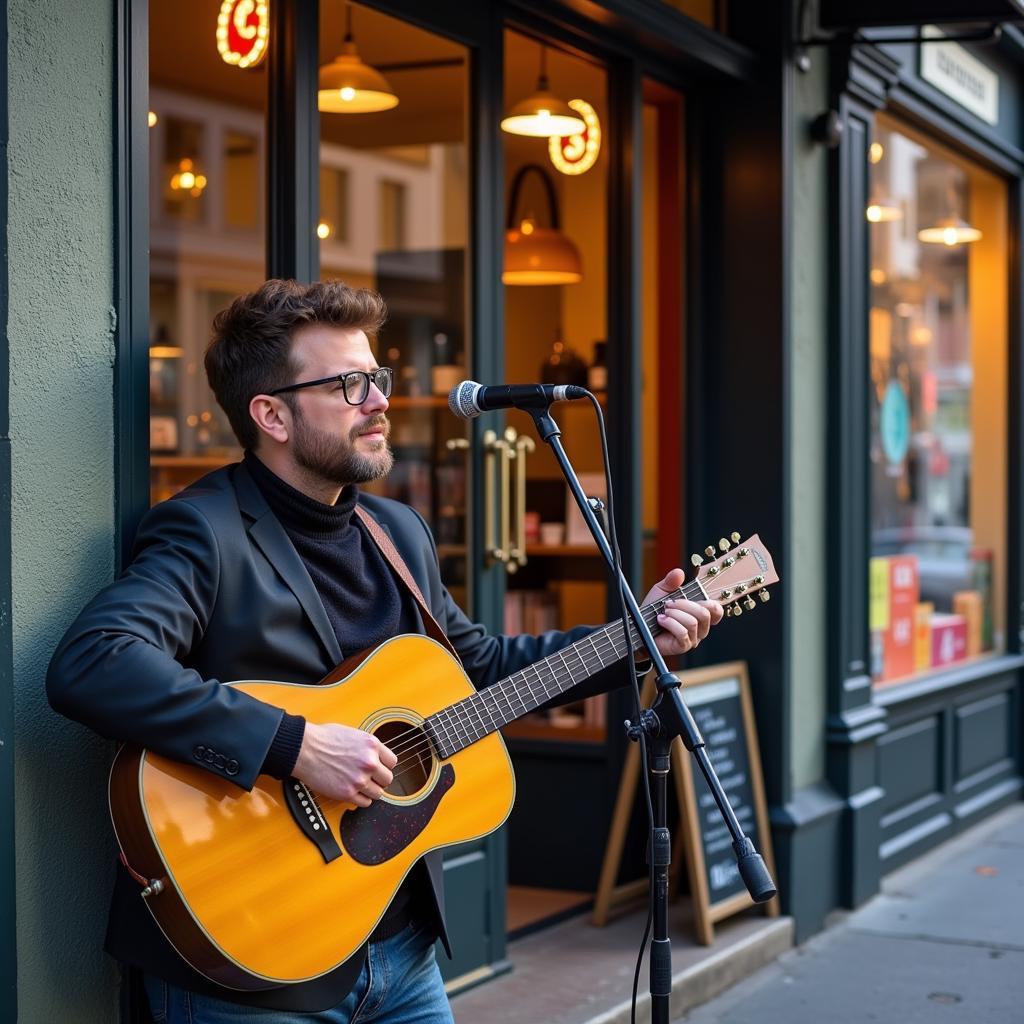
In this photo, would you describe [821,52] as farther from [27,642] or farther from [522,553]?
[27,642]

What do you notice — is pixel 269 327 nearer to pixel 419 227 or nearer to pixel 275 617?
pixel 275 617

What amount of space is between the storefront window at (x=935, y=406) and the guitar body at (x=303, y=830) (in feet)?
13.0

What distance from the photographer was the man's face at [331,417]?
2.84 metres

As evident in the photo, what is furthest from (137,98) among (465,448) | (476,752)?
(465,448)

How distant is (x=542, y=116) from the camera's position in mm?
5387

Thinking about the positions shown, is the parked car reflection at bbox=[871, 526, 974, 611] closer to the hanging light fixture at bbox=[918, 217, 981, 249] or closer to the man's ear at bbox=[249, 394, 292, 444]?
the hanging light fixture at bbox=[918, 217, 981, 249]

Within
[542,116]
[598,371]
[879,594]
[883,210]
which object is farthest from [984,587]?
[542,116]

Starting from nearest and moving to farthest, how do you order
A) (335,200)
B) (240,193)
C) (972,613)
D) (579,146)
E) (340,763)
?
(340,763) < (579,146) < (335,200) < (972,613) < (240,193)

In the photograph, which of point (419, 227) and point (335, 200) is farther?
point (335, 200)

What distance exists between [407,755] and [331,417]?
63 centimetres

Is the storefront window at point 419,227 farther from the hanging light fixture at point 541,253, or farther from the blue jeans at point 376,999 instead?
the blue jeans at point 376,999

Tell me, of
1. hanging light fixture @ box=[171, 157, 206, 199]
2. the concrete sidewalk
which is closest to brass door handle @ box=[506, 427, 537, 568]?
the concrete sidewalk

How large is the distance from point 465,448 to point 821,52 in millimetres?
2233

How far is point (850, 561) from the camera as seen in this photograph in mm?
6020
